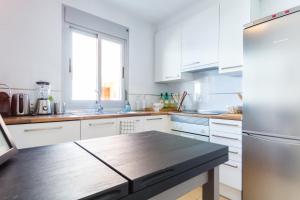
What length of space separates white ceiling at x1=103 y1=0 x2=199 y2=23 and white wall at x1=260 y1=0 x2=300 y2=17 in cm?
94

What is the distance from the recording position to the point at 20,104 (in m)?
1.73

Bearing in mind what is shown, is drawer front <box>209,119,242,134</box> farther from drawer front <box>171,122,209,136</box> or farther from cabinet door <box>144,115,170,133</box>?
cabinet door <box>144,115,170,133</box>

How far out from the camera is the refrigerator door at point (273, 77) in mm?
1285

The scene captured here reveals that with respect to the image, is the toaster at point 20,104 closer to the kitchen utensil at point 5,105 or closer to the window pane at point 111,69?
the kitchen utensil at point 5,105

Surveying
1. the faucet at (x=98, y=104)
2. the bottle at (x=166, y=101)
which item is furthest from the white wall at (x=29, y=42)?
the bottle at (x=166, y=101)

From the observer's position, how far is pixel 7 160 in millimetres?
579

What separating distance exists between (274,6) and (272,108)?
1.33m

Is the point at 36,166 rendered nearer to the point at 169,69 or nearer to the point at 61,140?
the point at 61,140

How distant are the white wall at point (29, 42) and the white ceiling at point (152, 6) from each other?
0.91 m

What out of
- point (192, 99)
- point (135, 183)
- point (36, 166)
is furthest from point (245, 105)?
point (36, 166)

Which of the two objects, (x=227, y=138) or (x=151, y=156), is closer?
(x=151, y=156)

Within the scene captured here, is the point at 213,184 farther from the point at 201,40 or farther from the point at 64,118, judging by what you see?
the point at 201,40

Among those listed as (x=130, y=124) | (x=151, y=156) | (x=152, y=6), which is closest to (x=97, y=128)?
(x=130, y=124)

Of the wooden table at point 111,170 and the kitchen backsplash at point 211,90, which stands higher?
the kitchen backsplash at point 211,90
